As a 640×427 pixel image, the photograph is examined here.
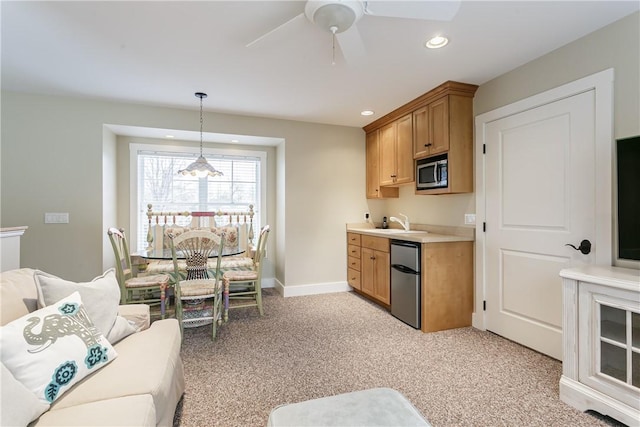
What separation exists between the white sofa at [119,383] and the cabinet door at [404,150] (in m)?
3.07

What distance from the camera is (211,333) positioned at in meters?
3.05

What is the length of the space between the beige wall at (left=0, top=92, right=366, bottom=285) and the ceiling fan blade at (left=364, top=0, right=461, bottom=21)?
2.91 metres

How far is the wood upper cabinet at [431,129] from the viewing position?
314cm

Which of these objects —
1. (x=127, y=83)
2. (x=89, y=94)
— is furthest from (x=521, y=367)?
(x=89, y=94)

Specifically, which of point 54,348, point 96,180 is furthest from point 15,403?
point 96,180

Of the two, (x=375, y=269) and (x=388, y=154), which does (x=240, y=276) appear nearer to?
(x=375, y=269)

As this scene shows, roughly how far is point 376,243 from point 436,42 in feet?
7.58

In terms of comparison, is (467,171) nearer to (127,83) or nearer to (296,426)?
(296,426)

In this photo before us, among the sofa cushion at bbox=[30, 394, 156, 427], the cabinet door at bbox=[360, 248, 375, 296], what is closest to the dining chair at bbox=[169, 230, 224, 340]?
the sofa cushion at bbox=[30, 394, 156, 427]

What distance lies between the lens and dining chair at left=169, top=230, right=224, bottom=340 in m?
2.90

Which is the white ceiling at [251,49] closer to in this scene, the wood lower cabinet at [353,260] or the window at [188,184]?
the window at [188,184]

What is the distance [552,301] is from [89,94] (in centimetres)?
509

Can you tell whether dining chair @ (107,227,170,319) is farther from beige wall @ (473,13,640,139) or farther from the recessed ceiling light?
beige wall @ (473,13,640,139)

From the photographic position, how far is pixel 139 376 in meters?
1.34
